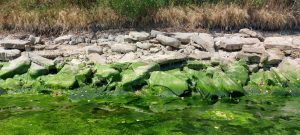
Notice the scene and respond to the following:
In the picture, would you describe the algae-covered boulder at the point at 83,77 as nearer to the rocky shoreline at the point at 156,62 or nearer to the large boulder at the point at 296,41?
the rocky shoreline at the point at 156,62

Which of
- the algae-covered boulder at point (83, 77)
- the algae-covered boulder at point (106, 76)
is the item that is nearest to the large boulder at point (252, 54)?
the algae-covered boulder at point (106, 76)

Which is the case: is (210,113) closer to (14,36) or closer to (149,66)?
(149,66)

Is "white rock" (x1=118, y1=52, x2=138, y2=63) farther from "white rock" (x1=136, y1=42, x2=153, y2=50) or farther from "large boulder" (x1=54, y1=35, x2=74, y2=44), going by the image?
"large boulder" (x1=54, y1=35, x2=74, y2=44)

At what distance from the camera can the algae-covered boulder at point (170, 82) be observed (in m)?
10.5

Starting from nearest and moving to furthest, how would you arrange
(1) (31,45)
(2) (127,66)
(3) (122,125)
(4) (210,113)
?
(3) (122,125) < (4) (210,113) < (2) (127,66) < (1) (31,45)

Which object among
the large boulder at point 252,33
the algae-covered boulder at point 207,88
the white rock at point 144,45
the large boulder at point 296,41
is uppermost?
the large boulder at point 252,33

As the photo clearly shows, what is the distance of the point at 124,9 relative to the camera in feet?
46.0

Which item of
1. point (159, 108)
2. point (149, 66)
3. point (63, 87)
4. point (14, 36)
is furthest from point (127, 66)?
point (14, 36)

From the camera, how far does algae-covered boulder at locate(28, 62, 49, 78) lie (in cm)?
1127

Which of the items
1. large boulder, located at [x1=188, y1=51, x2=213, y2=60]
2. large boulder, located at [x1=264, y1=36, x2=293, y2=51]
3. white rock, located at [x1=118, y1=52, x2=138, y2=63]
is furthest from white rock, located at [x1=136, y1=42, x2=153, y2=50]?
large boulder, located at [x1=264, y1=36, x2=293, y2=51]

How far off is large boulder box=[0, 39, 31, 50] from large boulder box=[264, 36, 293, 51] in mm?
6771

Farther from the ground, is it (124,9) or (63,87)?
(124,9)

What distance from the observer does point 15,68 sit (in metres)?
11.4

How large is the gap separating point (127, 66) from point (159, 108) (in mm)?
2492
